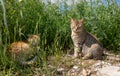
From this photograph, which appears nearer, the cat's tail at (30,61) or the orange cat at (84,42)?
the cat's tail at (30,61)

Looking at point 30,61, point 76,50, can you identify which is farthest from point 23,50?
point 76,50

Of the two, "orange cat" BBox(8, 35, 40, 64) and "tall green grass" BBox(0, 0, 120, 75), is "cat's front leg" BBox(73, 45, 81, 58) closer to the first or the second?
"tall green grass" BBox(0, 0, 120, 75)

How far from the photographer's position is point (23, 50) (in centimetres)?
621

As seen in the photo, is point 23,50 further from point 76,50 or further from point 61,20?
point 61,20

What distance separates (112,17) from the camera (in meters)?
7.50

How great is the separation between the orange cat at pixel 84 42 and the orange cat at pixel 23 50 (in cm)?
85

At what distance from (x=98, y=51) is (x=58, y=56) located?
2.70 feet

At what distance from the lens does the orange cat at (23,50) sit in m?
6.14

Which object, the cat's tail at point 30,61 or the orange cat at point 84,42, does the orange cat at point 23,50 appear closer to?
the cat's tail at point 30,61

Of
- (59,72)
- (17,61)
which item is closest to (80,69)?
(59,72)

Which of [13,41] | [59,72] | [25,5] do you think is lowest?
[59,72]

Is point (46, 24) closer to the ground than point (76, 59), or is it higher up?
higher up

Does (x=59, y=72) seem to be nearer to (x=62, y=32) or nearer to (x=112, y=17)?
(x=62, y=32)

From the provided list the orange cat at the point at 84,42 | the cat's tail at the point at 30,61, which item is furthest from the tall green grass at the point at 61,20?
the cat's tail at the point at 30,61
